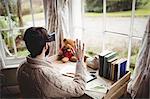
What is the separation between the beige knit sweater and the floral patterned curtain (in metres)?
0.99

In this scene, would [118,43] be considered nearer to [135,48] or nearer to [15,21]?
[135,48]

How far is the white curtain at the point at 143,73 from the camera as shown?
1494 millimetres

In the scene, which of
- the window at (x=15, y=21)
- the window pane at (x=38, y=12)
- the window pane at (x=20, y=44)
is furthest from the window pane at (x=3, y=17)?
the window pane at (x=38, y=12)

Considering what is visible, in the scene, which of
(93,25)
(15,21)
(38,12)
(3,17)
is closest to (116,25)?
(93,25)

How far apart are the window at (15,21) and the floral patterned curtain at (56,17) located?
0.16 metres

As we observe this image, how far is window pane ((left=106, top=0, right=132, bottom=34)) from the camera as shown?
1.91 metres

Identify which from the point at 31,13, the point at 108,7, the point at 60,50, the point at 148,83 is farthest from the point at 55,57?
the point at 148,83

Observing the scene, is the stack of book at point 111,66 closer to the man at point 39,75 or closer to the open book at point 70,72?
the open book at point 70,72

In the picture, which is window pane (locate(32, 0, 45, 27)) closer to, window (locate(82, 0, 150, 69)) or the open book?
window (locate(82, 0, 150, 69))

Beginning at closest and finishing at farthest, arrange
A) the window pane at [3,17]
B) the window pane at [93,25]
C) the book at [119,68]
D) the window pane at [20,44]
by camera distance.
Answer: the book at [119,68]
the window pane at [93,25]
the window pane at [3,17]
the window pane at [20,44]

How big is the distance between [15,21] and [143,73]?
5.56 ft

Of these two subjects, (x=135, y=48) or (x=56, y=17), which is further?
(x=56, y=17)

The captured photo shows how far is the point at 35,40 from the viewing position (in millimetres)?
1353

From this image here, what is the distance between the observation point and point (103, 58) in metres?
1.80
